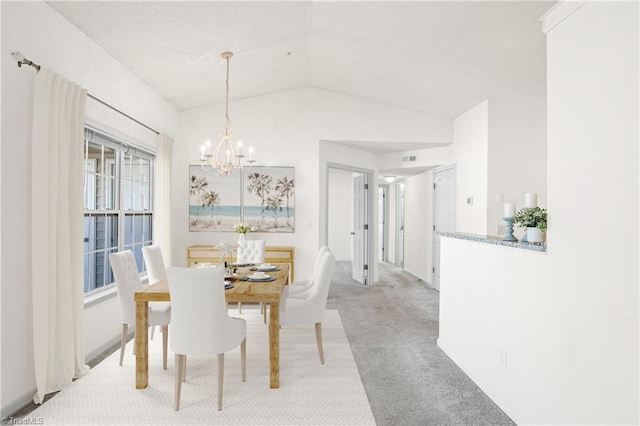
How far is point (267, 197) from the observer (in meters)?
5.92

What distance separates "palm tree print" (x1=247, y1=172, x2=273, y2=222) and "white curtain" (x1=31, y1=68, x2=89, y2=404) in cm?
296

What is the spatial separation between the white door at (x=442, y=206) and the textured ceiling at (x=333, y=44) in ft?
4.06

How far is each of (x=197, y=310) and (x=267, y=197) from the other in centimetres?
360

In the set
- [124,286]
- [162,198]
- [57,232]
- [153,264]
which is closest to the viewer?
[57,232]

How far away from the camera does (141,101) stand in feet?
14.9

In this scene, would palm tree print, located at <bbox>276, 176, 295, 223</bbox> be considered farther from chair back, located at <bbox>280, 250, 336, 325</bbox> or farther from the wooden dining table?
the wooden dining table

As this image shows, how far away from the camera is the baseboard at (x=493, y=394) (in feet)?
7.59

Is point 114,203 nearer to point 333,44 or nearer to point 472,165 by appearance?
point 333,44

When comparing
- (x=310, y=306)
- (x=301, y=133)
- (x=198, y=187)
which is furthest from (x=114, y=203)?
(x=301, y=133)

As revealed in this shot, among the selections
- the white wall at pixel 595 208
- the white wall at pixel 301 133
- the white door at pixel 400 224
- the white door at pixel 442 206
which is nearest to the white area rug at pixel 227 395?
the white wall at pixel 595 208

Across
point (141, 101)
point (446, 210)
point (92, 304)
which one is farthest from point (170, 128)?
point (446, 210)

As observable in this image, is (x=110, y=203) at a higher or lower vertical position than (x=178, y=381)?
higher

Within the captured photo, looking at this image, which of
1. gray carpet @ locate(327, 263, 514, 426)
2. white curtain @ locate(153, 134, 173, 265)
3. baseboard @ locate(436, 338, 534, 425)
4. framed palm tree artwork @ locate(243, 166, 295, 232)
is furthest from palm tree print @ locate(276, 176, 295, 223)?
baseboard @ locate(436, 338, 534, 425)

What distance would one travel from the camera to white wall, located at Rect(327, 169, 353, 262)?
35.1 ft
